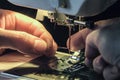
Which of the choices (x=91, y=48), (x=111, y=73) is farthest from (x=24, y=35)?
(x=111, y=73)

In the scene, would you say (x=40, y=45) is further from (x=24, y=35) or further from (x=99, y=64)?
(x=99, y=64)

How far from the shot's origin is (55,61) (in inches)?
46.6

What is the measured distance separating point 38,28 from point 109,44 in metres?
0.40

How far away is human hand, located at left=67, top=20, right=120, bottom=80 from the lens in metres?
0.93

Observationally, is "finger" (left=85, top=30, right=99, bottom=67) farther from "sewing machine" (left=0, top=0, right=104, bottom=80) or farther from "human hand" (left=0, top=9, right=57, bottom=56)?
"human hand" (left=0, top=9, right=57, bottom=56)

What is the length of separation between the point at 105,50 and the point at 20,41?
0.32 m

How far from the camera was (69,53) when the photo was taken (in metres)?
1.25

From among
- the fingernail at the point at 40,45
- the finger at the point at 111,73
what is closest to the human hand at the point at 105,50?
the finger at the point at 111,73

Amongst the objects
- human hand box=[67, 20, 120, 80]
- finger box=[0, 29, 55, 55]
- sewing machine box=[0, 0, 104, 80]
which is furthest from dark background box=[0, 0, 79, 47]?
human hand box=[67, 20, 120, 80]

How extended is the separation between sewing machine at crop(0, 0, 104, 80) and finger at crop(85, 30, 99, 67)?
0.09 ft

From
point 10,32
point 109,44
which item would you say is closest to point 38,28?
point 10,32

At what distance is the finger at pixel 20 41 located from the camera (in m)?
1.14

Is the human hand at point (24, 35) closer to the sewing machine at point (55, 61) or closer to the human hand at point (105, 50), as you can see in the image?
the sewing machine at point (55, 61)

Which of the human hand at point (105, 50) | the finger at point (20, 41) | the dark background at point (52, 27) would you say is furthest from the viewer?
the dark background at point (52, 27)
